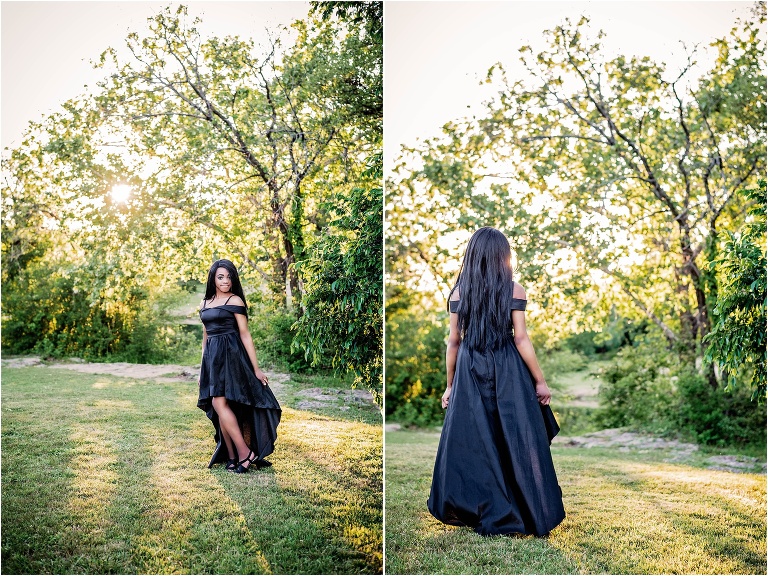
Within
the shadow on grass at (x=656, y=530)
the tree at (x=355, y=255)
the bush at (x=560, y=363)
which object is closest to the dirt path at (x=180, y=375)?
the tree at (x=355, y=255)

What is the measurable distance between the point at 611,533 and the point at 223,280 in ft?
7.09

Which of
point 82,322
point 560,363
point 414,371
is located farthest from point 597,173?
point 82,322

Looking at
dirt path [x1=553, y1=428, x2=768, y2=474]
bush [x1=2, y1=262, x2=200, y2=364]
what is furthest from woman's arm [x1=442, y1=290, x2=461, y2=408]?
dirt path [x1=553, y1=428, x2=768, y2=474]

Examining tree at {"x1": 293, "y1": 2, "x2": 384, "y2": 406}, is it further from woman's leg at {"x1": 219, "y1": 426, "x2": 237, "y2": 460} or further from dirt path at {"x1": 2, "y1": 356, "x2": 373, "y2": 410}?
woman's leg at {"x1": 219, "y1": 426, "x2": 237, "y2": 460}

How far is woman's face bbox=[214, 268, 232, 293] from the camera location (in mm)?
3127

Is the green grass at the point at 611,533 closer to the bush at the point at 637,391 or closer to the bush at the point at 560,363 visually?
the bush at the point at 637,391

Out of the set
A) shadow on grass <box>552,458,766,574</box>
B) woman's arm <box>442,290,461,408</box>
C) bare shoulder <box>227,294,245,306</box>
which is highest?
bare shoulder <box>227,294,245,306</box>

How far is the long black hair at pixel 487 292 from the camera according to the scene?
3051mm

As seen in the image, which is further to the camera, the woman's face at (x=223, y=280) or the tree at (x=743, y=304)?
the tree at (x=743, y=304)

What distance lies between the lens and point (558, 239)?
617 cm

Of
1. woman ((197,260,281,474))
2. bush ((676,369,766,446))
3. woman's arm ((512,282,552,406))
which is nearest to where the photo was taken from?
woman's arm ((512,282,552,406))

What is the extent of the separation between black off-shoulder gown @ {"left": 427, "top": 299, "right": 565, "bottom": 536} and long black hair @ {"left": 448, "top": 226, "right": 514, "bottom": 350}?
5cm

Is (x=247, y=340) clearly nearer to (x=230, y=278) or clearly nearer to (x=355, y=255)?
(x=230, y=278)

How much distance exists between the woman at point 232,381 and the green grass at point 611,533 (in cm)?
77
